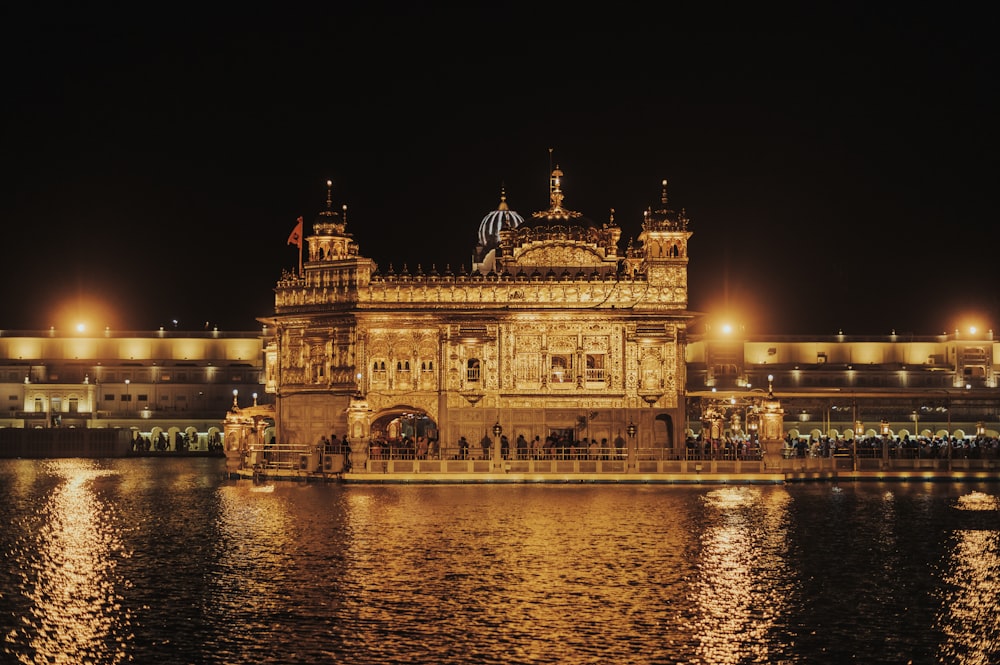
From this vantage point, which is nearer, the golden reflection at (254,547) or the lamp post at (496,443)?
the golden reflection at (254,547)

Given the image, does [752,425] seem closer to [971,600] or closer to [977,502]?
[977,502]

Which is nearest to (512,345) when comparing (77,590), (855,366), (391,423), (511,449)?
(511,449)

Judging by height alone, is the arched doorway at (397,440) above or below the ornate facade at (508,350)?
below

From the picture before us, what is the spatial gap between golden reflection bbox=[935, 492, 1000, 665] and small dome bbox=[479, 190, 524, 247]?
47.7 meters

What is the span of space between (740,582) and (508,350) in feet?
105

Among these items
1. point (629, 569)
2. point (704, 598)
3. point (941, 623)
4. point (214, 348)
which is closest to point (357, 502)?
point (629, 569)

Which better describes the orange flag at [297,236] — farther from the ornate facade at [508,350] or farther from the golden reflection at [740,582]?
the golden reflection at [740,582]

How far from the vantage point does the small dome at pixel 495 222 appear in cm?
8038

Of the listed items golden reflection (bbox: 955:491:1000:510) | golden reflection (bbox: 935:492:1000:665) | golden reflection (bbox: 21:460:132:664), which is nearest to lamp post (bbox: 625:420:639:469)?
golden reflection (bbox: 955:491:1000:510)

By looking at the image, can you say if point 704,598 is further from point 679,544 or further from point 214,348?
point 214,348

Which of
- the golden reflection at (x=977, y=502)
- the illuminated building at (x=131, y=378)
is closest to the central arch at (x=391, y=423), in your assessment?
the golden reflection at (x=977, y=502)

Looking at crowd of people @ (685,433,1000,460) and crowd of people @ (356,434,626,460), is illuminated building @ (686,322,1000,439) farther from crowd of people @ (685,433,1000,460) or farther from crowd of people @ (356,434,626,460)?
crowd of people @ (356,434,626,460)

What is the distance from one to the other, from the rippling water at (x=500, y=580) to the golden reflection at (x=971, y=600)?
73 mm

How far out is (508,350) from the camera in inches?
2306
